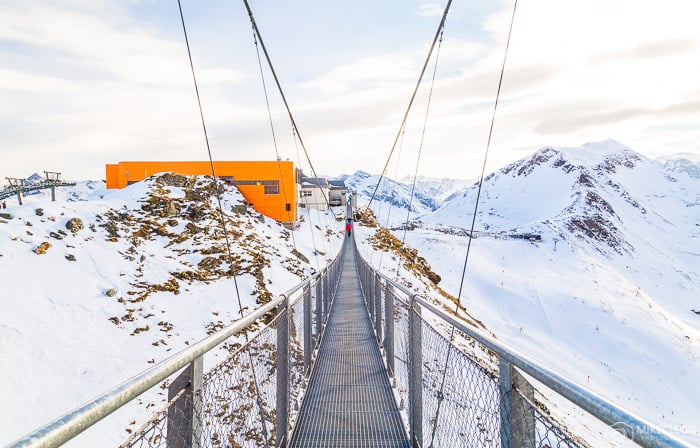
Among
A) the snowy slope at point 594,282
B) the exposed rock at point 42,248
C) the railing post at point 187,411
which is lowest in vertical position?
the snowy slope at point 594,282

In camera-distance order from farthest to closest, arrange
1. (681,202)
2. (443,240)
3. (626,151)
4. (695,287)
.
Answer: (626,151), (681,202), (695,287), (443,240)

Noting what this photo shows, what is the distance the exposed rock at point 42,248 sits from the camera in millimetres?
12172

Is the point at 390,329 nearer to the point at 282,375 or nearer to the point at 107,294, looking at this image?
the point at 282,375

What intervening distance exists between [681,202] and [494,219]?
69608 millimetres

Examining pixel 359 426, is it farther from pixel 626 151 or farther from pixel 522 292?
pixel 626 151

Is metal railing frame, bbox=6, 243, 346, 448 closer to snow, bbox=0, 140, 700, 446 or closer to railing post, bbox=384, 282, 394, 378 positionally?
snow, bbox=0, 140, 700, 446

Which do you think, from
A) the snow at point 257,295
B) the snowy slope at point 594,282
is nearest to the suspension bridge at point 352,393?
the snow at point 257,295

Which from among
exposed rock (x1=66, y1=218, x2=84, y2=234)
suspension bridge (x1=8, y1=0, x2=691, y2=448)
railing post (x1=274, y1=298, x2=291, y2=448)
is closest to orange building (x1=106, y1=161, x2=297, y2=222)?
exposed rock (x1=66, y1=218, x2=84, y2=234)

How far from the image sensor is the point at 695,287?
187 ft

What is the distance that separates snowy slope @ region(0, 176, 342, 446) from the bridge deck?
2.93 meters

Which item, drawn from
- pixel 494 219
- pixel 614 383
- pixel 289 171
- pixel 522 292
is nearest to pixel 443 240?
pixel 522 292

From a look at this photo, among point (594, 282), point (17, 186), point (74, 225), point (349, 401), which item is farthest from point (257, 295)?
point (594, 282)

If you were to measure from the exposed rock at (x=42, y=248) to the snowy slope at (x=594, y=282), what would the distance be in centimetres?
1553

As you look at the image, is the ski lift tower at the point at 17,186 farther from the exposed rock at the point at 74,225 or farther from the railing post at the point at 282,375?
the railing post at the point at 282,375
